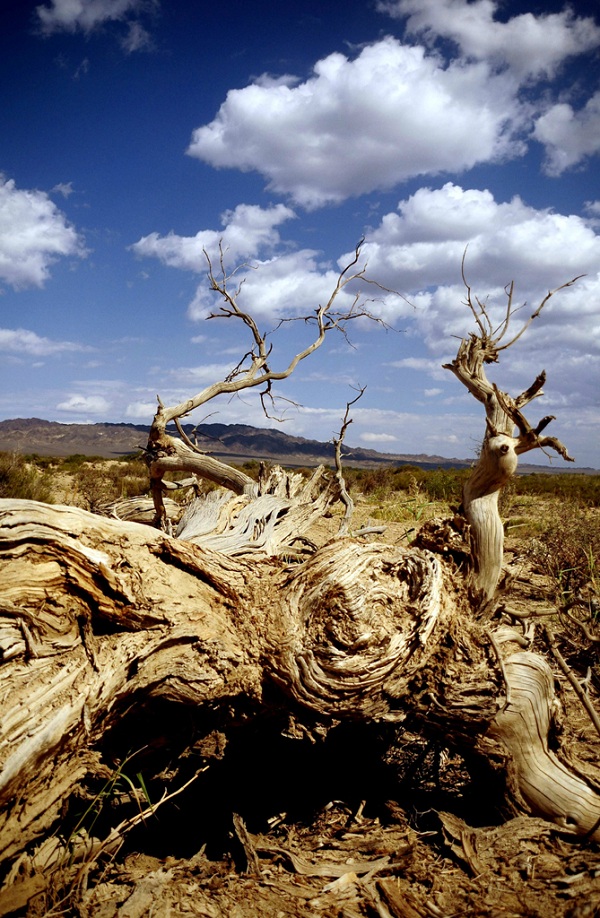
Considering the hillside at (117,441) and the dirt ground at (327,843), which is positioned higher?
the hillside at (117,441)

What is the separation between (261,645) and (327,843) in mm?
1112

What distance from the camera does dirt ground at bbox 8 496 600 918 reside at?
2604 mm

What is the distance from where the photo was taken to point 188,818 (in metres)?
3.46

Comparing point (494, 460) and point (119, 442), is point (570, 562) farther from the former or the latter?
point (119, 442)

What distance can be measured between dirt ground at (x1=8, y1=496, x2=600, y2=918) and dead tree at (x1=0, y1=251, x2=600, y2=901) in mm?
243

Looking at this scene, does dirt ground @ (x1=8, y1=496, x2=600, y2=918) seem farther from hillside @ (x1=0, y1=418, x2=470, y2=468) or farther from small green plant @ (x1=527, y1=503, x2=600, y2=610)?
hillside @ (x1=0, y1=418, x2=470, y2=468)

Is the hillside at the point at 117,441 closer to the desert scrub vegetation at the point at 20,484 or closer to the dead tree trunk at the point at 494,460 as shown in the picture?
the desert scrub vegetation at the point at 20,484

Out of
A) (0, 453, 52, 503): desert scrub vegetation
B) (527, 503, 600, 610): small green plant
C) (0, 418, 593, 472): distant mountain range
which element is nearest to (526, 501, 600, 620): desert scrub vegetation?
(527, 503, 600, 610): small green plant

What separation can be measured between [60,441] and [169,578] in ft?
400

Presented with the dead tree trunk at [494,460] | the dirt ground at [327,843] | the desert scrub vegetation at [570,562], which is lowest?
the dirt ground at [327,843]

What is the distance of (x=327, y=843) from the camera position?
3.16 metres

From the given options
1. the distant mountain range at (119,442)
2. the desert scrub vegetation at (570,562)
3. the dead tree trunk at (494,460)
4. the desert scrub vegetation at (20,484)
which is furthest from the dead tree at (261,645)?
the distant mountain range at (119,442)

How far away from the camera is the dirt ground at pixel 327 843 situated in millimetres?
2604

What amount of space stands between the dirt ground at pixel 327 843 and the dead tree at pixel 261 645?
0.80ft
